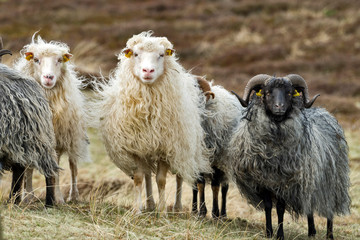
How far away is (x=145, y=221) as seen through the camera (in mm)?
6078

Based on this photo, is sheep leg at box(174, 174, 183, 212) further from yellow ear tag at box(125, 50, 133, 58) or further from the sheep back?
yellow ear tag at box(125, 50, 133, 58)

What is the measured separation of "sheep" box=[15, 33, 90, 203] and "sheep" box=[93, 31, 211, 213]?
0.37 metres

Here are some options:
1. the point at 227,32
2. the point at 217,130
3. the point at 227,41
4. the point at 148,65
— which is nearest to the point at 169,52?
the point at 148,65

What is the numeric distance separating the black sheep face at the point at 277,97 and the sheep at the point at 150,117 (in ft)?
3.52

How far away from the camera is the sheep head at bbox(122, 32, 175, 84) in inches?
259

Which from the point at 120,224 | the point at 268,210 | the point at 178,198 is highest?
the point at 178,198

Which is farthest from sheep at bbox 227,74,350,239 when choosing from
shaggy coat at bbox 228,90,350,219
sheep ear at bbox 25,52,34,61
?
sheep ear at bbox 25,52,34,61

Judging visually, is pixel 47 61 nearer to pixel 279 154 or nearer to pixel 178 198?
pixel 178 198

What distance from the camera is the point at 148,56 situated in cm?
669

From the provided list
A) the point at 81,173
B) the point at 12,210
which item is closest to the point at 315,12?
the point at 81,173

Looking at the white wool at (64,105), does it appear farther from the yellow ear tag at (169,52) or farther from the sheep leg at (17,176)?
the yellow ear tag at (169,52)

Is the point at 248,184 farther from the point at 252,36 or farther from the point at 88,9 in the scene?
the point at 88,9

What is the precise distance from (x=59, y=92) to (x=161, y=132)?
1443 millimetres

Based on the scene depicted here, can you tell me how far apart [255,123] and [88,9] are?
27.6 m
